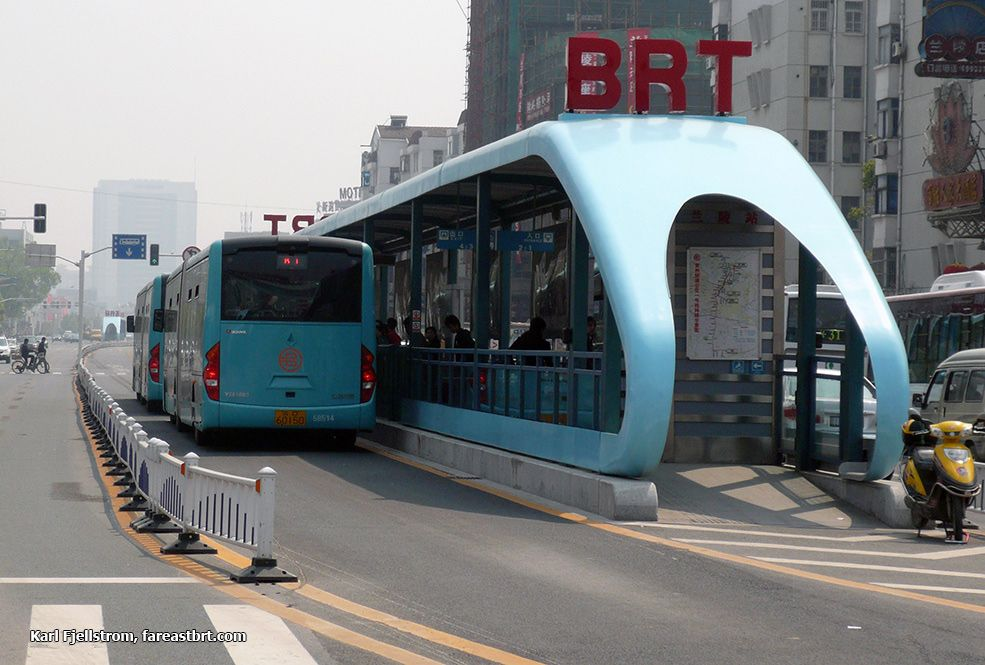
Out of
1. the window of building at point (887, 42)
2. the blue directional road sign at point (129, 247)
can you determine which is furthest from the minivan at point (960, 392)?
the blue directional road sign at point (129, 247)

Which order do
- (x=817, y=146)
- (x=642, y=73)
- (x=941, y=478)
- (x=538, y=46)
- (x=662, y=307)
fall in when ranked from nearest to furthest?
1. (x=941, y=478)
2. (x=662, y=307)
3. (x=642, y=73)
4. (x=817, y=146)
5. (x=538, y=46)

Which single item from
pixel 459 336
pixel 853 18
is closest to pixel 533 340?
pixel 459 336

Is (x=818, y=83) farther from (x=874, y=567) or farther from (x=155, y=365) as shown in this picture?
(x=874, y=567)

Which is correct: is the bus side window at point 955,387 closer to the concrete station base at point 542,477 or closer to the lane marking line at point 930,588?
the concrete station base at point 542,477

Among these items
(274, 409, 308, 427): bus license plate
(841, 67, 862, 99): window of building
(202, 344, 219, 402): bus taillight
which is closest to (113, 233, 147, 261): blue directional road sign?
(841, 67, 862, 99): window of building

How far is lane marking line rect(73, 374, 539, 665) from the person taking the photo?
8117mm

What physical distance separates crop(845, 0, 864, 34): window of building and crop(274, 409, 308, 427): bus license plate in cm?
5016

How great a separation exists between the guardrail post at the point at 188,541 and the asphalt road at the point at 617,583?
654mm

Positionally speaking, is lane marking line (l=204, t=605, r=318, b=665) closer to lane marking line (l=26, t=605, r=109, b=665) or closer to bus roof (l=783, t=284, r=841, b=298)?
lane marking line (l=26, t=605, r=109, b=665)

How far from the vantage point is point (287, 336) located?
22.0 m

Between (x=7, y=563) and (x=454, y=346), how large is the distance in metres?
12.3

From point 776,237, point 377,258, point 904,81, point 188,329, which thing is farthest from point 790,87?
point 776,237

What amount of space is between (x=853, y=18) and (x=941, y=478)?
5620 centimetres

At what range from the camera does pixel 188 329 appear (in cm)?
2475
